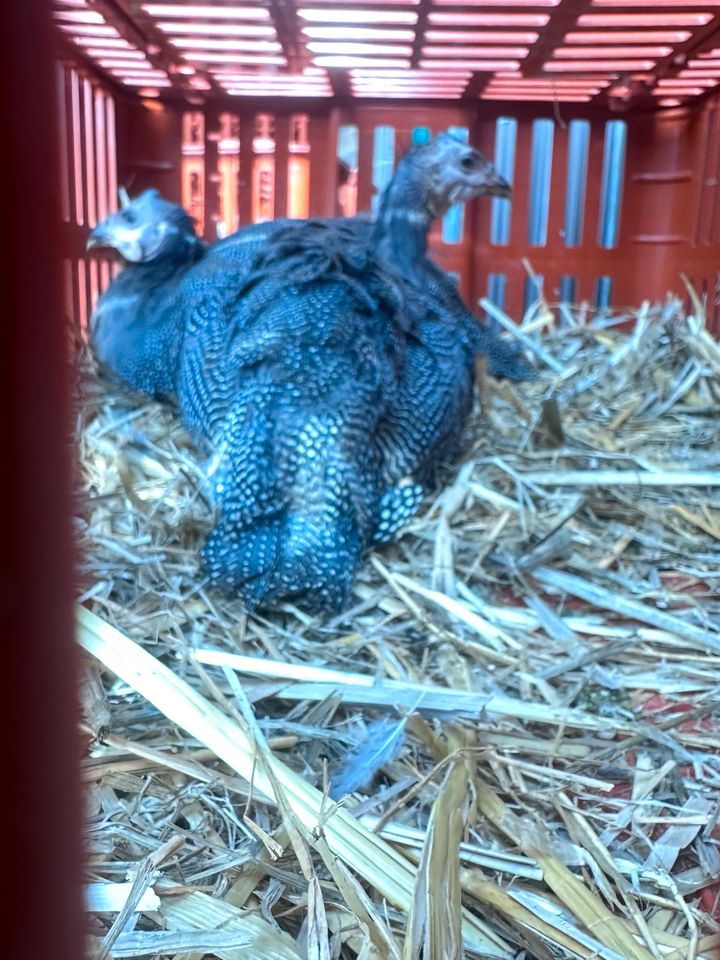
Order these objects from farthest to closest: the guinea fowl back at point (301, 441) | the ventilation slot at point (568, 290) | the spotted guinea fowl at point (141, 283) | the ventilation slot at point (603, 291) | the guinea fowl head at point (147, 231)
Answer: the ventilation slot at point (568, 290) < the ventilation slot at point (603, 291) < the guinea fowl head at point (147, 231) < the spotted guinea fowl at point (141, 283) < the guinea fowl back at point (301, 441)

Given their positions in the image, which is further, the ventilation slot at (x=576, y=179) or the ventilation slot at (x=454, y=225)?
the ventilation slot at (x=454, y=225)

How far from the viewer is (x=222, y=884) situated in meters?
0.78

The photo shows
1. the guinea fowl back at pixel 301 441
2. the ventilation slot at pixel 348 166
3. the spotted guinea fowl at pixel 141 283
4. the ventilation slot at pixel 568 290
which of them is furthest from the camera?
the ventilation slot at pixel 568 290

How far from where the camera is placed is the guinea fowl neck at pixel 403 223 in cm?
206

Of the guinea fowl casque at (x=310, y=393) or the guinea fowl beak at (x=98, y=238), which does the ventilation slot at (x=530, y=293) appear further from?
the guinea fowl beak at (x=98, y=238)

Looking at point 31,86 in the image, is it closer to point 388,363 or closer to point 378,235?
point 388,363

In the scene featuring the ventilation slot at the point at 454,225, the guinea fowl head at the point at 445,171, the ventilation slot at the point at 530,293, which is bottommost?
the ventilation slot at the point at 530,293

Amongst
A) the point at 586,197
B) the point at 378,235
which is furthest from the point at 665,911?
the point at 586,197

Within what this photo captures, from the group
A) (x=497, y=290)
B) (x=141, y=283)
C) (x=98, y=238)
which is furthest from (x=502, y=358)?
(x=98, y=238)

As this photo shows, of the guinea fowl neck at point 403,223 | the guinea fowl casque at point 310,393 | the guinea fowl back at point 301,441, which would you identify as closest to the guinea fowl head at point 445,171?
the guinea fowl neck at point 403,223

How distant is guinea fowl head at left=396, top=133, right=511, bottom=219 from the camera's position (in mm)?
2180

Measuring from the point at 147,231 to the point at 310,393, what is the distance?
1072 mm

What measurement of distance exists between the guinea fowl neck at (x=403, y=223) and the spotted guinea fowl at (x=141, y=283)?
0.50 meters

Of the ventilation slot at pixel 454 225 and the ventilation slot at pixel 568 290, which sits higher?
the ventilation slot at pixel 454 225
